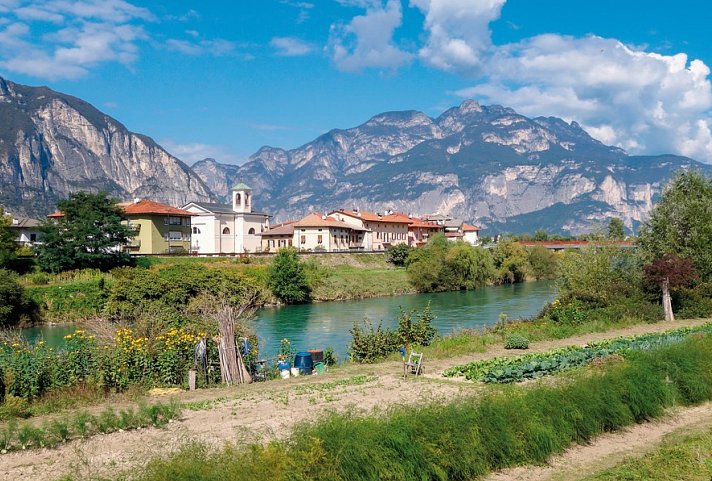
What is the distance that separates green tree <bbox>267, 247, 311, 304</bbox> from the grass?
4802 centimetres

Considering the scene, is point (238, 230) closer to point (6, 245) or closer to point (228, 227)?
point (228, 227)

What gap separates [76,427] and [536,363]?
34.5ft

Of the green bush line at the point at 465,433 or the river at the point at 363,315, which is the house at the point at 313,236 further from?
the green bush line at the point at 465,433

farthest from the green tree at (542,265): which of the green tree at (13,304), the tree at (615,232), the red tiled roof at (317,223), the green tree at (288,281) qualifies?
the green tree at (13,304)

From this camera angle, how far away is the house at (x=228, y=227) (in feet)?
282

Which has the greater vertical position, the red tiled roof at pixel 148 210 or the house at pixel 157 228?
the red tiled roof at pixel 148 210

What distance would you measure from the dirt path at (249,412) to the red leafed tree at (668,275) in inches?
440

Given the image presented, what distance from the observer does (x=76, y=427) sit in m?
10.8

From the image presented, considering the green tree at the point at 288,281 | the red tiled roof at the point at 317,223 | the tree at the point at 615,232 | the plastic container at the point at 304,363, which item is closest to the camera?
the plastic container at the point at 304,363

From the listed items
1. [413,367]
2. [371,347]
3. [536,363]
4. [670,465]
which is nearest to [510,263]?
[371,347]

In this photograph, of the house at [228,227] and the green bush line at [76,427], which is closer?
the green bush line at [76,427]

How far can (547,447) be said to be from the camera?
429 inches

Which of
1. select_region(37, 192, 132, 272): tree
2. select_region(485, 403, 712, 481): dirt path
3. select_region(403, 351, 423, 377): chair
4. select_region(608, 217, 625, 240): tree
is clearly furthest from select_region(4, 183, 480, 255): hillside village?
select_region(485, 403, 712, 481): dirt path

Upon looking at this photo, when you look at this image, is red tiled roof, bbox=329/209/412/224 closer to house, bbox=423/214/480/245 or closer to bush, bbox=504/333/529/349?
house, bbox=423/214/480/245
